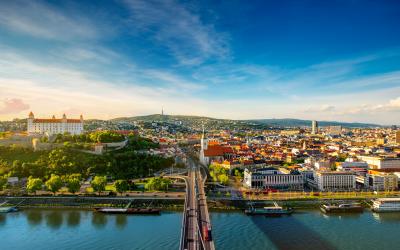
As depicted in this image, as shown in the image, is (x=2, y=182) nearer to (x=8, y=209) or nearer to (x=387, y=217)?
(x=8, y=209)

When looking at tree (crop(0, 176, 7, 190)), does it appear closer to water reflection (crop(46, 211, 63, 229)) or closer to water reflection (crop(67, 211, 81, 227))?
water reflection (crop(46, 211, 63, 229))

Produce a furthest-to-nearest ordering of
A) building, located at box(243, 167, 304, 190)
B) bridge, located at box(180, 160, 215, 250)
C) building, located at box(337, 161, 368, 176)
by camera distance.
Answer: building, located at box(337, 161, 368, 176)
building, located at box(243, 167, 304, 190)
bridge, located at box(180, 160, 215, 250)

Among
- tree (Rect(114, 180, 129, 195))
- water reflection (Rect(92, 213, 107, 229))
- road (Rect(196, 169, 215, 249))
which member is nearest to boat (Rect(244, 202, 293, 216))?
road (Rect(196, 169, 215, 249))

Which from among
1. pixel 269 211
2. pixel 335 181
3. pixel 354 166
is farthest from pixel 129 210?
pixel 354 166

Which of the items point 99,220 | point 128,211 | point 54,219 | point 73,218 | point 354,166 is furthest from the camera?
point 354,166

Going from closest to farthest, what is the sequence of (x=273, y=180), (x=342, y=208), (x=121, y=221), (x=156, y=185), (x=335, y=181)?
1. (x=121, y=221)
2. (x=342, y=208)
3. (x=156, y=185)
4. (x=335, y=181)
5. (x=273, y=180)

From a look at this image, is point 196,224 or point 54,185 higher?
point 54,185

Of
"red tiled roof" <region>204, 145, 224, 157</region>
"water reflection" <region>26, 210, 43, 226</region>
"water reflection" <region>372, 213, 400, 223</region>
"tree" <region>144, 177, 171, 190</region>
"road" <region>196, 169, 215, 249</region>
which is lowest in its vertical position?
"water reflection" <region>372, 213, 400, 223</region>

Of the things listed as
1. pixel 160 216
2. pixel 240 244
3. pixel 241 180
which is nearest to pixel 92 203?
pixel 160 216
